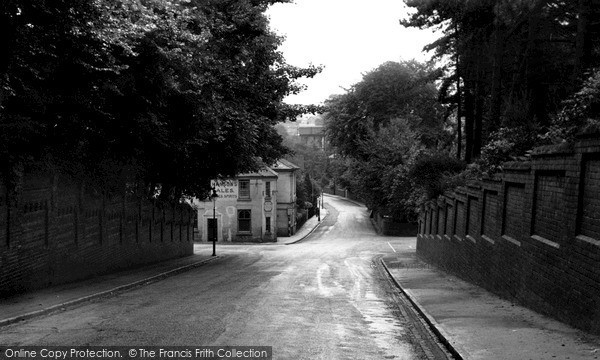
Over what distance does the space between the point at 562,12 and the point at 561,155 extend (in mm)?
16053

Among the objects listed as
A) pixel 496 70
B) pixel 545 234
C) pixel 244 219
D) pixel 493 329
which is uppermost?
pixel 496 70

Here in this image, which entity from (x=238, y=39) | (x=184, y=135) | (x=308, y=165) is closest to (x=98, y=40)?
(x=184, y=135)

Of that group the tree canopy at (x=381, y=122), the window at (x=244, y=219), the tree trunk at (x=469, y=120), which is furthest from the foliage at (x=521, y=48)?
the window at (x=244, y=219)

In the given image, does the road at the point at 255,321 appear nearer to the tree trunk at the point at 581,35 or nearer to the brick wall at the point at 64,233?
the brick wall at the point at 64,233

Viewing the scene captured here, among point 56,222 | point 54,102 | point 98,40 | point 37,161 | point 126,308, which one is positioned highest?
point 98,40

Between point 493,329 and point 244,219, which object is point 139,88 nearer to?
point 493,329

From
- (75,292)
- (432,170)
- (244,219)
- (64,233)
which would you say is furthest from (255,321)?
(244,219)

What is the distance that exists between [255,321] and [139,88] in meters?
9.55

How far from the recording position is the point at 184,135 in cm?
2197

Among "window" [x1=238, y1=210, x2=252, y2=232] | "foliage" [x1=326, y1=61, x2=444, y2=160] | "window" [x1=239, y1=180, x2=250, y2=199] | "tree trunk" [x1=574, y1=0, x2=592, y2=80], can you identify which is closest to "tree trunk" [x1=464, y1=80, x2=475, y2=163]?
"tree trunk" [x1=574, y1=0, x2=592, y2=80]

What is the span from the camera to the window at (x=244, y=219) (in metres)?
64.3

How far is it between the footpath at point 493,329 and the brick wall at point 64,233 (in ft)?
31.0

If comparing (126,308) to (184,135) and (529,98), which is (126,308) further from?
(529,98)

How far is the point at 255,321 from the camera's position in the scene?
1156cm
